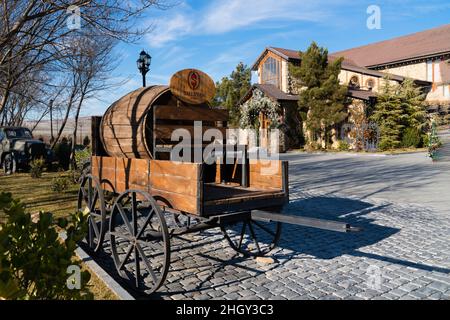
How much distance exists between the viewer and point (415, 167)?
15812 mm

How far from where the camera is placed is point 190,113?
173 inches

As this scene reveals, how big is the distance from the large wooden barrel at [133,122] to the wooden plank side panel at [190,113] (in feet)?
1.05

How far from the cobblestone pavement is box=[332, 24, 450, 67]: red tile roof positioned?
36.6m

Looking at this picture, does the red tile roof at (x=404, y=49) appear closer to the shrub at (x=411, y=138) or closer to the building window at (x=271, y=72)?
the building window at (x=271, y=72)

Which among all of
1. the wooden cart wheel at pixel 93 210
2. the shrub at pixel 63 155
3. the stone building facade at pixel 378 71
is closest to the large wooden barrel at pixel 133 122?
the wooden cart wheel at pixel 93 210

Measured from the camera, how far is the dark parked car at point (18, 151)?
15914 millimetres

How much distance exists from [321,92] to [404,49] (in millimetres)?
20077

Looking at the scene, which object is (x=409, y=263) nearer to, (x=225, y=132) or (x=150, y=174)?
(x=225, y=132)

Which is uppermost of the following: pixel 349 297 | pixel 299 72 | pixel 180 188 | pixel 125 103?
pixel 299 72

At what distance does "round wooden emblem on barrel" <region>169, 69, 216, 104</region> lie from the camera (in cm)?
423

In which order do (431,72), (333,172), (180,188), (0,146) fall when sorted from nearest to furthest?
(180,188) < (333,172) < (0,146) < (431,72)

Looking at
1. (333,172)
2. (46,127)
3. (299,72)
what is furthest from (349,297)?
(46,127)

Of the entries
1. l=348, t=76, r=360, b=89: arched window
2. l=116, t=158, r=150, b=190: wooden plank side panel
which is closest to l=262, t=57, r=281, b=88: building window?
l=348, t=76, r=360, b=89: arched window

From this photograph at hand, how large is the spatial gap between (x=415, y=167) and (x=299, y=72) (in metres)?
14.6
